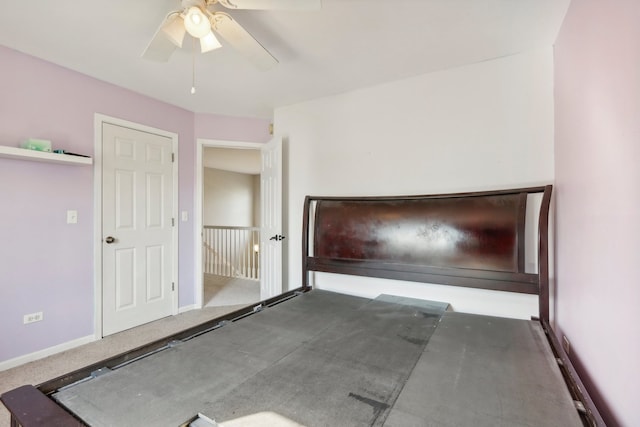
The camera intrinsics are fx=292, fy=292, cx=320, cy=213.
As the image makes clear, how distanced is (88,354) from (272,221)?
2045mm

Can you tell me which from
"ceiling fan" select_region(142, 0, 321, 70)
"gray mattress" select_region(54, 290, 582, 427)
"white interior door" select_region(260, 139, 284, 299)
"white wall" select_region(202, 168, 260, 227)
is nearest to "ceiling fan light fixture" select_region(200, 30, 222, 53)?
"ceiling fan" select_region(142, 0, 321, 70)

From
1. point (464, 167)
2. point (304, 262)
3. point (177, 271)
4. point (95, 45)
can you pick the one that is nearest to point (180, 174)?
point (177, 271)

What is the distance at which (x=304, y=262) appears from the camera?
3.07m

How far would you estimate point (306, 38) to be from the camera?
6.97ft

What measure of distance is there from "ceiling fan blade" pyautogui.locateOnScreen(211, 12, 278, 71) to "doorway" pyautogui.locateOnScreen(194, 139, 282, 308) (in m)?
1.42

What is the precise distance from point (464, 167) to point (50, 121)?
3.60m

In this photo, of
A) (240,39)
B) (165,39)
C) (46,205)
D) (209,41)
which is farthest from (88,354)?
(240,39)

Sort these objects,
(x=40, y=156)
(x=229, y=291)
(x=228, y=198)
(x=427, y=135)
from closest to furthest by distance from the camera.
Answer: (x=40, y=156) < (x=427, y=135) < (x=229, y=291) < (x=228, y=198)

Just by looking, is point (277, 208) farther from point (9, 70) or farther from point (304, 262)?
point (9, 70)

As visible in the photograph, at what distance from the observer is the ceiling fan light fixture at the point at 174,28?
1600 mm

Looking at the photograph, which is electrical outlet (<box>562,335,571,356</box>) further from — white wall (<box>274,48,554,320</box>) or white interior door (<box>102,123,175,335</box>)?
white interior door (<box>102,123,175,335</box>)

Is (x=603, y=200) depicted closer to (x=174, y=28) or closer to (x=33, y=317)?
(x=174, y=28)

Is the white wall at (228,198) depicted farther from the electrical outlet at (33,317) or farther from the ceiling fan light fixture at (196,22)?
the ceiling fan light fixture at (196,22)

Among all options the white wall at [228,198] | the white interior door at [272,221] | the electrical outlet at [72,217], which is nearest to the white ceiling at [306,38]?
the white interior door at [272,221]
